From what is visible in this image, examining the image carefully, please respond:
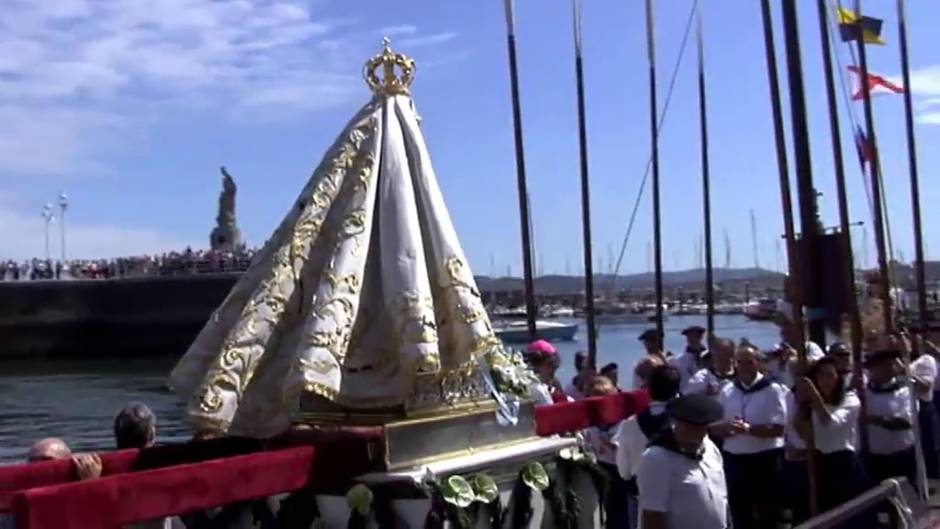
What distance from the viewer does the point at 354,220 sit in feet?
16.3

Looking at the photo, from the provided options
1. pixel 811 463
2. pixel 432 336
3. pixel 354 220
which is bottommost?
pixel 811 463

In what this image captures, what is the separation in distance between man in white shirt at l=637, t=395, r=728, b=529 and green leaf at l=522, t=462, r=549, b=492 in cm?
45

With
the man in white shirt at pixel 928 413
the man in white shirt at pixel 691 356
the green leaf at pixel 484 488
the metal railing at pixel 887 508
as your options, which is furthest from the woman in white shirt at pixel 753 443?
the green leaf at pixel 484 488

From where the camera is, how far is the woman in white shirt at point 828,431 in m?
8.78

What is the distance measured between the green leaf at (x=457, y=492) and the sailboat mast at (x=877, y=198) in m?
8.05

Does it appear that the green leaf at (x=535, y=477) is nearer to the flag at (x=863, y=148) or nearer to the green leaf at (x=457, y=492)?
the green leaf at (x=457, y=492)

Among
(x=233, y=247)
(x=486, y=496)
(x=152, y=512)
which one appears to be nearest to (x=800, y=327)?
(x=486, y=496)

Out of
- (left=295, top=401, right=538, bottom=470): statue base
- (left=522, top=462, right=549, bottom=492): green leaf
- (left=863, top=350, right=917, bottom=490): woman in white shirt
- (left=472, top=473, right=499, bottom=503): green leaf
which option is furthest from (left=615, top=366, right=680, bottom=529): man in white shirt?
(left=863, top=350, right=917, bottom=490): woman in white shirt

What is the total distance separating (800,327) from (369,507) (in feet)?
17.6

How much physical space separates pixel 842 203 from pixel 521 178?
210 inches

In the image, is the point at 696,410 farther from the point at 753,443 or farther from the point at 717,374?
the point at 717,374

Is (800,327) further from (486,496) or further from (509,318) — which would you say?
(509,318)

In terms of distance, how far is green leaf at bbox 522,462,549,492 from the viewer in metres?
5.34

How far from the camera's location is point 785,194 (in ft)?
31.3
